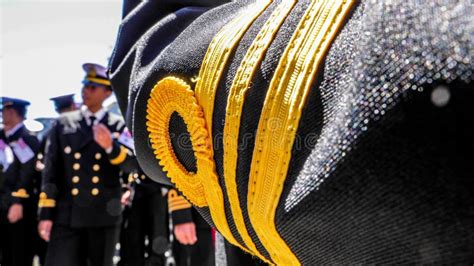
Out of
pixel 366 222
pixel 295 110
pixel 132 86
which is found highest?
pixel 132 86

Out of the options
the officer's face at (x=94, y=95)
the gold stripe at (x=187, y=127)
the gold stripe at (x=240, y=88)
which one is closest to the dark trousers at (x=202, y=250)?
the officer's face at (x=94, y=95)

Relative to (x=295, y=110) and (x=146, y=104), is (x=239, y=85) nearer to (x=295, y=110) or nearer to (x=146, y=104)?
(x=295, y=110)

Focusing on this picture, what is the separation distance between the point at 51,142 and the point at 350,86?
429cm

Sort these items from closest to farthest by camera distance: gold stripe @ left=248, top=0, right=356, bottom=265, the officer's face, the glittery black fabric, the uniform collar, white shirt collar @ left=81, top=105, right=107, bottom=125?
1. the glittery black fabric
2. gold stripe @ left=248, top=0, right=356, bottom=265
3. white shirt collar @ left=81, top=105, right=107, bottom=125
4. the officer's face
5. the uniform collar

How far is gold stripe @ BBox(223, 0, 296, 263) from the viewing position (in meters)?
0.67

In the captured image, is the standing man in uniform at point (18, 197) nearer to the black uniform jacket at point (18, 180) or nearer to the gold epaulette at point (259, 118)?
the black uniform jacket at point (18, 180)

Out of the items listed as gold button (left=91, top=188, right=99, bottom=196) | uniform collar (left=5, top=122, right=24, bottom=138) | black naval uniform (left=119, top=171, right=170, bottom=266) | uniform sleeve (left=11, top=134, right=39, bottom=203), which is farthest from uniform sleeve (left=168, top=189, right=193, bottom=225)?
uniform collar (left=5, top=122, right=24, bottom=138)

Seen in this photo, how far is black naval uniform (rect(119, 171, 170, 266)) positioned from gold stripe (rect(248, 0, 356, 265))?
4.31m

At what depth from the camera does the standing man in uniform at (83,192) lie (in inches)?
172

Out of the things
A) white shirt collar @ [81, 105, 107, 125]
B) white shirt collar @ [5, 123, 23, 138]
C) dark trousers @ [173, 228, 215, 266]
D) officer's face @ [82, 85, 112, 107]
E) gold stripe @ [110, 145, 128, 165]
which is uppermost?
white shirt collar @ [5, 123, 23, 138]

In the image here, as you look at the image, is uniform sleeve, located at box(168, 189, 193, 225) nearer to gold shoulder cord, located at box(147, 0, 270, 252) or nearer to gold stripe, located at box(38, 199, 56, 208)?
gold stripe, located at box(38, 199, 56, 208)

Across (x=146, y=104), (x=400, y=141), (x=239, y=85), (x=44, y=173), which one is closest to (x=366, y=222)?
(x=400, y=141)

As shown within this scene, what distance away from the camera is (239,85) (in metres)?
0.67

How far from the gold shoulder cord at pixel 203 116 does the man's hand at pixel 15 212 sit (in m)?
5.10
